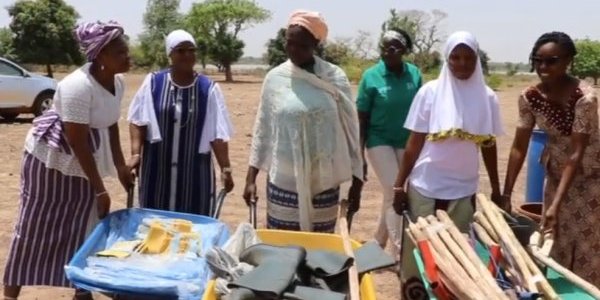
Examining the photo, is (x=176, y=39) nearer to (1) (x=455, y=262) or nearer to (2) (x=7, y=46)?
(1) (x=455, y=262)

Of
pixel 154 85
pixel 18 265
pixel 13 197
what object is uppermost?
pixel 154 85

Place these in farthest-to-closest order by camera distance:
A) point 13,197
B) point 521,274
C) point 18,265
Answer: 1. point 13,197
2. point 18,265
3. point 521,274

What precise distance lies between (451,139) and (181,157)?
1.41 metres

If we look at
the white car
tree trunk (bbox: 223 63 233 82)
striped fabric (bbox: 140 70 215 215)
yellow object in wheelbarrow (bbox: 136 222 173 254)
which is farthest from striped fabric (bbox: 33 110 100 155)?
tree trunk (bbox: 223 63 233 82)

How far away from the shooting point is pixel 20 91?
49.5 feet

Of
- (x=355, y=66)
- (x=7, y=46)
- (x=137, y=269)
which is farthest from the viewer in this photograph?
(x=355, y=66)

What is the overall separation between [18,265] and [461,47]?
2.47 meters

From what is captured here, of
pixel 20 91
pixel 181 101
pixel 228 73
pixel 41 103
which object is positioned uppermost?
pixel 181 101

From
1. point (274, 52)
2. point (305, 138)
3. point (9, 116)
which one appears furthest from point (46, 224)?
point (274, 52)

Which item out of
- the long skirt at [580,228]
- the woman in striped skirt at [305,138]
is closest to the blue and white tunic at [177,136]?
the woman in striped skirt at [305,138]

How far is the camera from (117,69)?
3832mm

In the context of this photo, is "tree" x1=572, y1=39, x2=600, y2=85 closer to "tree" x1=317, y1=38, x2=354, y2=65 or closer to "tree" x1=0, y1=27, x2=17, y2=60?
"tree" x1=317, y1=38, x2=354, y2=65

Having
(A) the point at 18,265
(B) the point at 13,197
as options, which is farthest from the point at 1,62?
(A) the point at 18,265

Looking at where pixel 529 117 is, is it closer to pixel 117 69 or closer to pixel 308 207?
pixel 308 207
